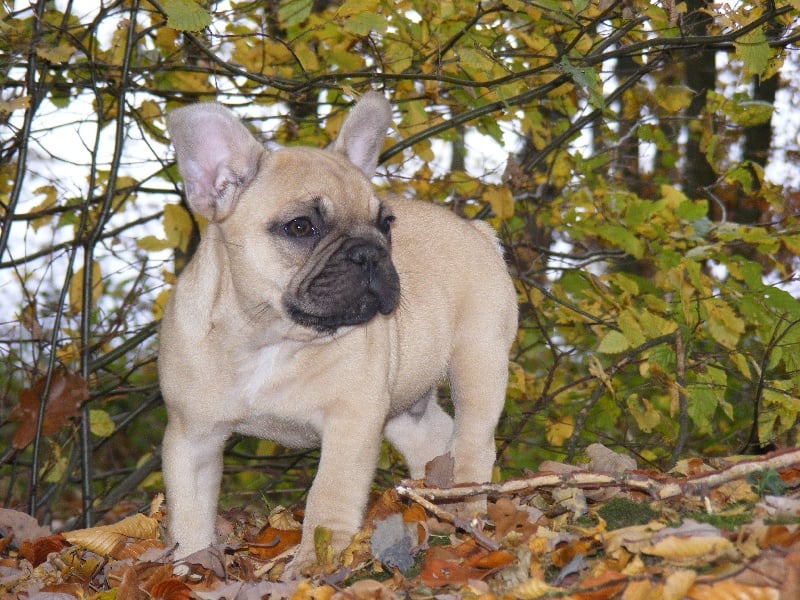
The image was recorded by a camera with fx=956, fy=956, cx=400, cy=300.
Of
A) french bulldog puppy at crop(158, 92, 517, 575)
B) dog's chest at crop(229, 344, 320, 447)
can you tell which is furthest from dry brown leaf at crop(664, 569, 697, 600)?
dog's chest at crop(229, 344, 320, 447)

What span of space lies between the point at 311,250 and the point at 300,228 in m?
0.12

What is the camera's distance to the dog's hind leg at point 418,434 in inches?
229

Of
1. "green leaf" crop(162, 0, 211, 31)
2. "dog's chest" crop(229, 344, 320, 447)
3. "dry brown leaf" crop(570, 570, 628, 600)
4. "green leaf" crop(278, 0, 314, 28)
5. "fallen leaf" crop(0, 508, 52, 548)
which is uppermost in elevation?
"green leaf" crop(278, 0, 314, 28)

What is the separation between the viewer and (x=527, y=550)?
3.22 m

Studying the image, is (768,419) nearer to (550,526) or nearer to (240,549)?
(550,526)

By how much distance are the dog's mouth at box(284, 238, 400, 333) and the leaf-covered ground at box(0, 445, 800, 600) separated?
0.85 m

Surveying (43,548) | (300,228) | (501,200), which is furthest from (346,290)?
(501,200)

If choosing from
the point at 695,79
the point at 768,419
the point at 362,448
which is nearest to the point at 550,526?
the point at 362,448

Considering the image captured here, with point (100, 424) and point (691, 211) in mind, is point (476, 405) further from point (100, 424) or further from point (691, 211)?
point (100, 424)

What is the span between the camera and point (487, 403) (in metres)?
5.34

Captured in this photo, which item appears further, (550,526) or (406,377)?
(406,377)

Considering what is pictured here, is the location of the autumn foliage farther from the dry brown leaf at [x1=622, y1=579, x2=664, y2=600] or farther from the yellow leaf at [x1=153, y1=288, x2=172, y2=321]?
the dry brown leaf at [x1=622, y1=579, x2=664, y2=600]

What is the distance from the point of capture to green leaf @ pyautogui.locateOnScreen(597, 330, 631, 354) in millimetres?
5312

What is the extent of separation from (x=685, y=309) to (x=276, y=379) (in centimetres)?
234
